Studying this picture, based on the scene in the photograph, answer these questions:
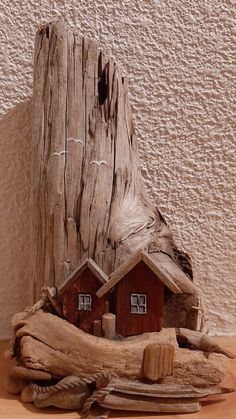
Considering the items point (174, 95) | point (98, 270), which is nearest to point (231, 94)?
point (174, 95)

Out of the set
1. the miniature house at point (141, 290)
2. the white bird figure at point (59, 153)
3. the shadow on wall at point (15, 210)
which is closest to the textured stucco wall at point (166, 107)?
the shadow on wall at point (15, 210)

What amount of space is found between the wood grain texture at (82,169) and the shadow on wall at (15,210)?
92 mm

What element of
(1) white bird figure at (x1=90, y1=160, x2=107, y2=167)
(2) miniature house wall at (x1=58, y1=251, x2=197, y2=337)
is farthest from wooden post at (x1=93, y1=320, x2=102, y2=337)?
(1) white bird figure at (x1=90, y1=160, x2=107, y2=167)

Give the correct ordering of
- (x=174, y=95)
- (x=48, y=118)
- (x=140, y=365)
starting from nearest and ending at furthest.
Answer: (x=140, y=365) < (x=48, y=118) < (x=174, y=95)

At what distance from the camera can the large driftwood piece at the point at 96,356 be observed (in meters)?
0.69

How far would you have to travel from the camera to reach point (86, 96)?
818mm

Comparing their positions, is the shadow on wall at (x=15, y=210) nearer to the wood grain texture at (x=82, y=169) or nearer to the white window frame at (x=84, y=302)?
the wood grain texture at (x=82, y=169)

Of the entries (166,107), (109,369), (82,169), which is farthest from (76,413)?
(166,107)

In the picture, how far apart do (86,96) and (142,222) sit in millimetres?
195

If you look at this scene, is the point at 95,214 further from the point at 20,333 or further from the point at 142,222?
the point at 20,333

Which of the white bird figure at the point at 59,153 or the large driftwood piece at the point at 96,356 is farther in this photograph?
the white bird figure at the point at 59,153

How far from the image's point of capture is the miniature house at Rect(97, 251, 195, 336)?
2.30ft

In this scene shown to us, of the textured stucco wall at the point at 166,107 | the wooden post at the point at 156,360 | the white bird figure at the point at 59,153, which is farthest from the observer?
the textured stucco wall at the point at 166,107

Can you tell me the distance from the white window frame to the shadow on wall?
0.21 meters
